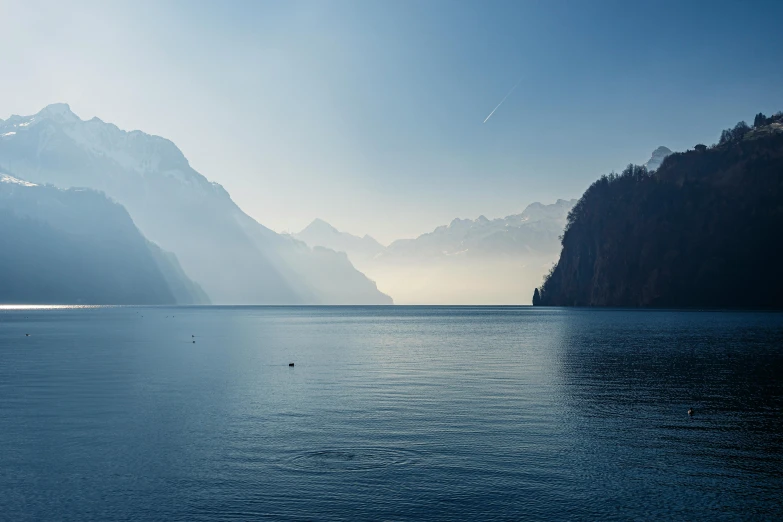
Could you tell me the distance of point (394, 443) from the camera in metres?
27.5

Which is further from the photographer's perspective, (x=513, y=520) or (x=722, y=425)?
(x=722, y=425)

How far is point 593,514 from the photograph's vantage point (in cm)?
1844

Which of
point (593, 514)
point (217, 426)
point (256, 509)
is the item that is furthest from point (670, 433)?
point (217, 426)

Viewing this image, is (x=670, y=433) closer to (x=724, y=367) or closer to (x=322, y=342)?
(x=724, y=367)

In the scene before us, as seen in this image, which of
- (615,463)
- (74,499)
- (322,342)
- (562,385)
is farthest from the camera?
(322,342)

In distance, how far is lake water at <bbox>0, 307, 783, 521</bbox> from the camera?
19562 mm

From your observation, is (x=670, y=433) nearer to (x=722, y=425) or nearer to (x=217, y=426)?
(x=722, y=425)

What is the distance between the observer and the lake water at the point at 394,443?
19562 mm

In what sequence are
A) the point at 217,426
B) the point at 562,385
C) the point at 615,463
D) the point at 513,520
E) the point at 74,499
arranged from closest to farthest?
the point at 513,520, the point at 74,499, the point at 615,463, the point at 217,426, the point at 562,385

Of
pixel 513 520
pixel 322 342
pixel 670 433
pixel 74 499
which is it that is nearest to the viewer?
pixel 513 520

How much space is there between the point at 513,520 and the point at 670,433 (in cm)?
1583

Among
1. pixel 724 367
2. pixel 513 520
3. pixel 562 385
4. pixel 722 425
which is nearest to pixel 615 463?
pixel 513 520

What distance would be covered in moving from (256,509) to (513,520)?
818 centimetres

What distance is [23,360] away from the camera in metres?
69.2
